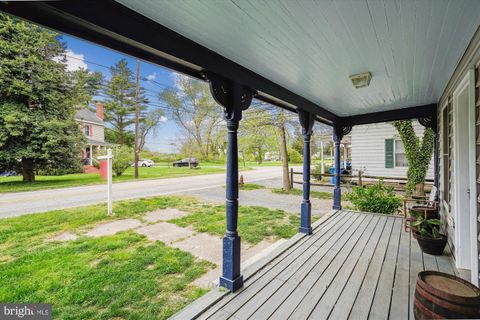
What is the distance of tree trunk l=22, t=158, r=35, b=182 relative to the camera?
35.0 ft

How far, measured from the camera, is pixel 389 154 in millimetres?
9000

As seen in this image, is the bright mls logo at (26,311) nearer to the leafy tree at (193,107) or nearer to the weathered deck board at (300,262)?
the weathered deck board at (300,262)

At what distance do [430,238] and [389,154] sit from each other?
6.95 m

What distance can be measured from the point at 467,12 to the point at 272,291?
8.65 feet

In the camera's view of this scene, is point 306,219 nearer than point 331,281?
No

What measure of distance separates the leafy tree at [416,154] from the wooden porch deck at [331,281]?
445cm

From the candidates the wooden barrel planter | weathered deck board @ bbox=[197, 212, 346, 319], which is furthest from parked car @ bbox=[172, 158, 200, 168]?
the wooden barrel planter

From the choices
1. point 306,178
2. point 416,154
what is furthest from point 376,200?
point 416,154

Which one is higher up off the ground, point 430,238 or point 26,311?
point 430,238

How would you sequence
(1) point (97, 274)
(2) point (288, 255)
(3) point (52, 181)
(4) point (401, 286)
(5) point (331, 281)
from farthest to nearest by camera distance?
(3) point (52, 181)
(2) point (288, 255)
(1) point (97, 274)
(5) point (331, 281)
(4) point (401, 286)

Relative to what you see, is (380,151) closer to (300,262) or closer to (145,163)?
(300,262)

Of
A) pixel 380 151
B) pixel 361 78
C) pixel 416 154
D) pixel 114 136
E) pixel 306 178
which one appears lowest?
pixel 306 178

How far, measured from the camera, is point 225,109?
2.41 meters

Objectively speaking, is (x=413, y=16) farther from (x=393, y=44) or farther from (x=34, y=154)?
(x=34, y=154)
